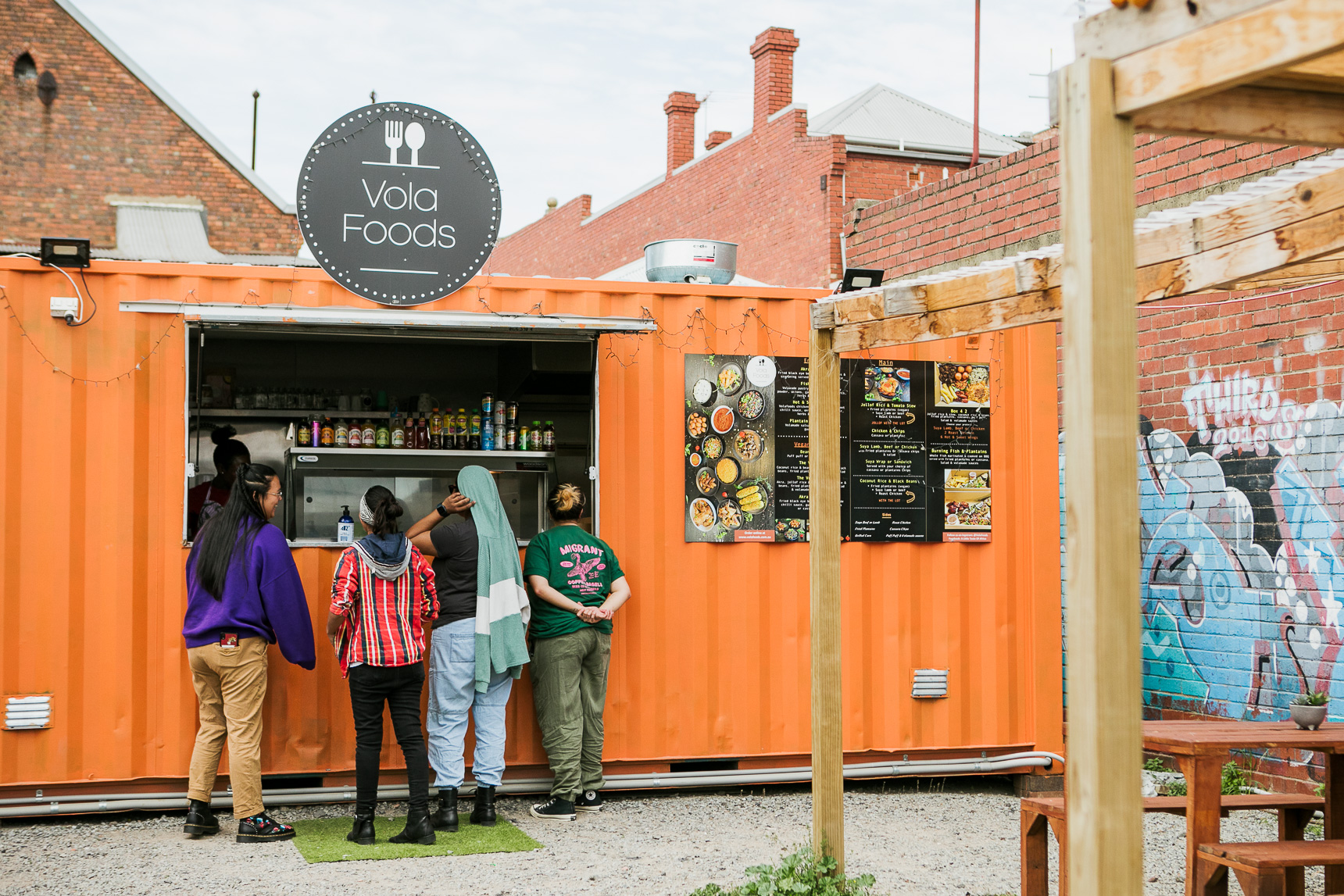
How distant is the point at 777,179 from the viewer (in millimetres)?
20172

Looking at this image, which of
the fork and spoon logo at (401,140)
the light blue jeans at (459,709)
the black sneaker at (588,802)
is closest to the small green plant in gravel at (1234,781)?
the black sneaker at (588,802)

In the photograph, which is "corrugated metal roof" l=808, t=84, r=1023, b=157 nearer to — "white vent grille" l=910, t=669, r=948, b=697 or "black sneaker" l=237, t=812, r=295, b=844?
"white vent grille" l=910, t=669, r=948, b=697

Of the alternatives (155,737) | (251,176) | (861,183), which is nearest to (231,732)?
(155,737)

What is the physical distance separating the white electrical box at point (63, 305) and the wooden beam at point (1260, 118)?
229 inches

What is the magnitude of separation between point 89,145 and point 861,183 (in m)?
12.7

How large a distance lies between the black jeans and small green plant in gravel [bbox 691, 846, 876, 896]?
1968mm

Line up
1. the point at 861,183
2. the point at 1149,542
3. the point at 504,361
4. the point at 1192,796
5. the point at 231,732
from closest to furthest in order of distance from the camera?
the point at 1192,796
the point at 231,732
the point at 1149,542
the point at 504,361
the point at 861,183

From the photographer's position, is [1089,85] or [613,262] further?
[613,262]

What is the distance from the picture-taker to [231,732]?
6309 mm

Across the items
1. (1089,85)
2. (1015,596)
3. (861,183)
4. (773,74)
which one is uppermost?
(773,74)

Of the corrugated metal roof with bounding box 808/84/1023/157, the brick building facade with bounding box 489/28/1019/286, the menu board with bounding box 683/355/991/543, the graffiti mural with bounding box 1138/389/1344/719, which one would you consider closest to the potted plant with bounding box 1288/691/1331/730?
the graffiti mural with bounding box 1138/389/1344/719

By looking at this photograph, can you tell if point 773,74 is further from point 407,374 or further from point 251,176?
point 407,374

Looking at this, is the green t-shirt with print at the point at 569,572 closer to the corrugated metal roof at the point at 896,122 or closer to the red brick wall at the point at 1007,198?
the red brick wall at the point at 1007,198

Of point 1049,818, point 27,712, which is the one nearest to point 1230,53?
point 1049,818
